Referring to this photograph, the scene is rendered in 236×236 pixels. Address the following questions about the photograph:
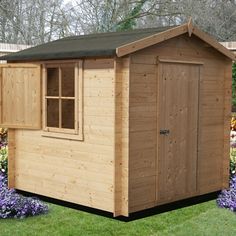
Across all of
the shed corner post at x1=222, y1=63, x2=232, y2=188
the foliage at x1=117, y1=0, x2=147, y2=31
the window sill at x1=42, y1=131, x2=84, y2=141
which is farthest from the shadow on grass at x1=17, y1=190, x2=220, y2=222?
the foliage at x1=117, y1=0, x2=147, y2=31

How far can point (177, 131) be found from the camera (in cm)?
735

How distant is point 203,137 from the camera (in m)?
7.80

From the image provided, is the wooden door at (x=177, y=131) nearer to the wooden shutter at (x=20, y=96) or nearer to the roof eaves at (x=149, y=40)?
the roof eaves at (x=149, y=40)

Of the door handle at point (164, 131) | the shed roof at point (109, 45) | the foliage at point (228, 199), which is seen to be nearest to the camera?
the shed roof at point (109, 45)

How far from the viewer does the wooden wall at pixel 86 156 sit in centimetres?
672

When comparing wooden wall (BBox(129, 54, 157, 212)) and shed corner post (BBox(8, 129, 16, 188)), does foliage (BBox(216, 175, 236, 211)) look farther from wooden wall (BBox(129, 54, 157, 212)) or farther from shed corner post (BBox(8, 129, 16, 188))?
shed corner post (BBox(8, 129, 16, 188))

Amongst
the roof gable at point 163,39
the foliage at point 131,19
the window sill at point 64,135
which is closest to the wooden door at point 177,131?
the roof gable at point 163,39

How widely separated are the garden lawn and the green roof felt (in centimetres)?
209

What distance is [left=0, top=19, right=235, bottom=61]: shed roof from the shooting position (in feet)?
21.3

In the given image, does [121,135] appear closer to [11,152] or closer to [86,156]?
[86,156]

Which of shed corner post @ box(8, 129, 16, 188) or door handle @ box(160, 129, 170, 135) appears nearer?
door handle @ box(160, 129, 170, 135)

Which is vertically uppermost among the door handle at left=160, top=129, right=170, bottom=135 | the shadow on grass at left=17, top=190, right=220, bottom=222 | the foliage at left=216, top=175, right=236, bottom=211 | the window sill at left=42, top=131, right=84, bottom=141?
the door handle at left=160, top=129, right=170, bottom=135

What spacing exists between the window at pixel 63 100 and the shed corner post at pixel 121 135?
0.69 metres

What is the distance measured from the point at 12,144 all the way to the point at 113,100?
92.7 inches
